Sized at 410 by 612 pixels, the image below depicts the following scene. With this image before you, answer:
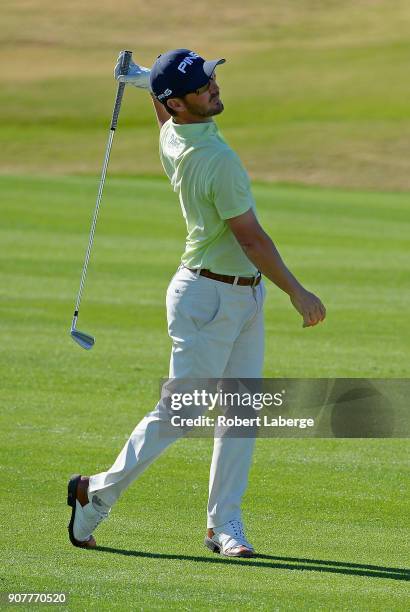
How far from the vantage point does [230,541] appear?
621 cm

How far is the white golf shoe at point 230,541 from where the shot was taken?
6205mm

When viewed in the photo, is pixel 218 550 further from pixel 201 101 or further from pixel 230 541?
pixel 201 101

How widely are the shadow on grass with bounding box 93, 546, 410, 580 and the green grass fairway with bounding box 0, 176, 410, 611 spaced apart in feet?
0.04

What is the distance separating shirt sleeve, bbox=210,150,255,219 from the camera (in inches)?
238

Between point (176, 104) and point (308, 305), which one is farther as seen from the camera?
point (176, 104)

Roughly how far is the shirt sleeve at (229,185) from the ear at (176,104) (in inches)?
14.3

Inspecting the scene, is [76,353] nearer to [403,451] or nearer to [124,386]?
[124,386]

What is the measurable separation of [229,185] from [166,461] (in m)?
2.50

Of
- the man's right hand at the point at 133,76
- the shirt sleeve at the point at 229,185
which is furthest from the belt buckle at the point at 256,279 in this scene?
the man's right hand at the point at 133,76

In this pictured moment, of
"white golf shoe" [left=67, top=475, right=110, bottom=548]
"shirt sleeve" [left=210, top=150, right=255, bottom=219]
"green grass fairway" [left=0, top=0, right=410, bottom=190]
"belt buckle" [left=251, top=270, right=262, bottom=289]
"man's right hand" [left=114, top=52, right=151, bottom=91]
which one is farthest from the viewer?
"green grass fairway" [left=0, top=0, right=410, bottom=190]

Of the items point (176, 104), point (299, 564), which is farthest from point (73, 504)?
point (176, 104)

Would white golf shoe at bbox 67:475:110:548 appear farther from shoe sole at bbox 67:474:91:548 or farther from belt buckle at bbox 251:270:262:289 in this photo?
belt buckle at bbox 251:270:262:289

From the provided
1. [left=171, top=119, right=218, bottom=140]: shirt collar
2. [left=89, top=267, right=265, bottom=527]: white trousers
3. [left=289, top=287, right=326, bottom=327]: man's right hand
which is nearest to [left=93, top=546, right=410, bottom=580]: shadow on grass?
[left=89, top=267, right=265, bottom=527]: white trousers

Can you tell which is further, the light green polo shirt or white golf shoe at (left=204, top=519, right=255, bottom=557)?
white golf shoe at (left=204, top=519, right=255, bottom=557)
